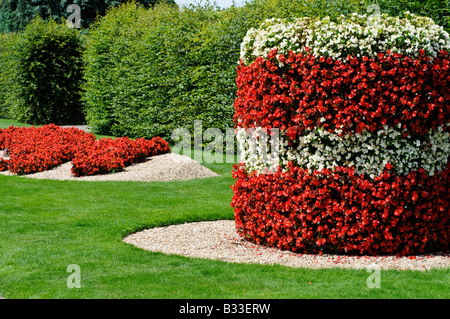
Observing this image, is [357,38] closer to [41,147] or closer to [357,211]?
[357,211]

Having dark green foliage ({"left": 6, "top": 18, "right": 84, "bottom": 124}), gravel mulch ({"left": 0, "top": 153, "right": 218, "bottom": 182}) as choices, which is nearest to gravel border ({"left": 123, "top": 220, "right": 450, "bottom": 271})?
gravel mulch ({"left": 0, "top": 153, "right": 218, "bottom": 182})

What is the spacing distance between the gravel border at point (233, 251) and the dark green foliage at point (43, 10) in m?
32.5

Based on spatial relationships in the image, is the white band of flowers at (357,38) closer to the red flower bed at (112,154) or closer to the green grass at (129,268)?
the green grass at (129,268)

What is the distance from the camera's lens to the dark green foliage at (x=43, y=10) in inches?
1511

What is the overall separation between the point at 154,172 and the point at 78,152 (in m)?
2.30

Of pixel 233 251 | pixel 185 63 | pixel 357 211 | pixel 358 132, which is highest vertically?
pixel 185 63

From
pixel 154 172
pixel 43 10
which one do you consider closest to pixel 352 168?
pixel 154 172

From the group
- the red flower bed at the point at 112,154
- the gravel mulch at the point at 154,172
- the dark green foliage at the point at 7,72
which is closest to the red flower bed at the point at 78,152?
the red flower bed at the point at 112,154

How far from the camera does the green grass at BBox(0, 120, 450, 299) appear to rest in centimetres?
477

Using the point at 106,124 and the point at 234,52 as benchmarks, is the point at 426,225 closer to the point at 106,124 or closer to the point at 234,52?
the point at 234,52

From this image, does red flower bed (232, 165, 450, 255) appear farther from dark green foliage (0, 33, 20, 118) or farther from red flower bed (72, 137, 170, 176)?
dark green foliage (0, 33, 20, 118)

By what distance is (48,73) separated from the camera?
2397 cm

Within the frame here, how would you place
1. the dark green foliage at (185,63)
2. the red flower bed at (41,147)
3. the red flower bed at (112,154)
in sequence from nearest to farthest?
the red flower bed at (112,154), the red flower bed at (41,147), the dark green foliage at (185,63)

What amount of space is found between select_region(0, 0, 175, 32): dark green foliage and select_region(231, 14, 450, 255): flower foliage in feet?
110
